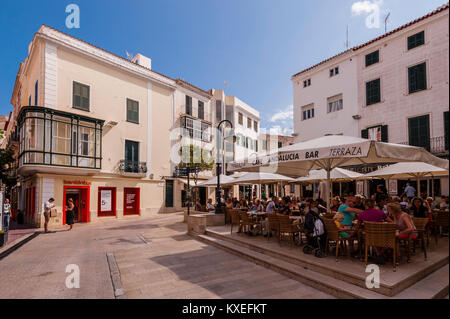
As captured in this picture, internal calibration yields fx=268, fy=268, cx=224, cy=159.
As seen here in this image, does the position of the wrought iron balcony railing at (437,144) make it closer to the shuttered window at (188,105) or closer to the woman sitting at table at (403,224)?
the woman sitting at table at (403,224)

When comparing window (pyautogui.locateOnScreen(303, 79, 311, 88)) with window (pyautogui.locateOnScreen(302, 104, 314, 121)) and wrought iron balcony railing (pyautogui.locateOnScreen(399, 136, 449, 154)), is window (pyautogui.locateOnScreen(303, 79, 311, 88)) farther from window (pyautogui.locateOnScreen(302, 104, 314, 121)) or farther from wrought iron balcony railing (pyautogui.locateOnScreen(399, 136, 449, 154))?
wrought iron balcony railing (pyautogui.locateOnScreen(399, 136, 449, 154))

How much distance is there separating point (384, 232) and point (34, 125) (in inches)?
691

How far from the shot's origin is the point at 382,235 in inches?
202

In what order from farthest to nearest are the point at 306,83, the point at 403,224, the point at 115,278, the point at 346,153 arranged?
the point at 306,83 < the point at 115,278 < the point at 346,153 < the point at 403,224

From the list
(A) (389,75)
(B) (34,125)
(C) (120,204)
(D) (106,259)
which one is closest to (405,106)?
(A) (389,75)

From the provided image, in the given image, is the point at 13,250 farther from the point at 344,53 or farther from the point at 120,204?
the point at 344,53

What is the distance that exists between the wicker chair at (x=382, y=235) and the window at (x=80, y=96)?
18.5m

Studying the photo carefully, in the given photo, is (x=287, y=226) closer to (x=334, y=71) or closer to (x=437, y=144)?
(x=437, y=144)

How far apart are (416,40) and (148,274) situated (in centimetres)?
1963

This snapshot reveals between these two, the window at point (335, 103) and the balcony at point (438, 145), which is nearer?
the balcony at point (438, 145)

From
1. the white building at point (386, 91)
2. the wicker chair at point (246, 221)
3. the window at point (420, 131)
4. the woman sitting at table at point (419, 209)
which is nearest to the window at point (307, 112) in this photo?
the white building at point (386, 91)

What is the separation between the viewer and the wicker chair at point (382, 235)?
5.06 m

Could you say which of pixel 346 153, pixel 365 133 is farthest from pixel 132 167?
pixel 346 153

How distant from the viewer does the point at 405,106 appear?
16703mm
